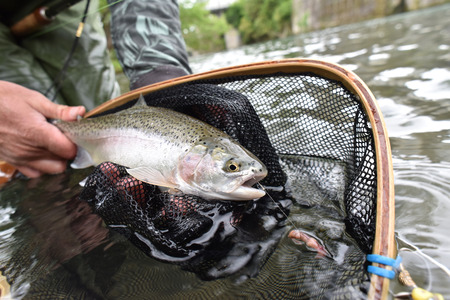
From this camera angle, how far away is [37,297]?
3.61 ft

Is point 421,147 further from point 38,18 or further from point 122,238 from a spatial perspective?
point 38,18

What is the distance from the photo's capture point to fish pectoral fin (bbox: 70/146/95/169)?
90.9 inches

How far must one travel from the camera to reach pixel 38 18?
109 inches

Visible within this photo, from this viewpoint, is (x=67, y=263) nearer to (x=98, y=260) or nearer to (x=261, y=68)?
(x=98, y=260)

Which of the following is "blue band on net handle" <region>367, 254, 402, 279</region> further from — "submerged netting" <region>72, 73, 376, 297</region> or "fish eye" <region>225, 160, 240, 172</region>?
"fish eye" <region>225, 160, 240, 172</region>

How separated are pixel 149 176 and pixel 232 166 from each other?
0.42m

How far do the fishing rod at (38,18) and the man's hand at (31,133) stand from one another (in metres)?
0.97

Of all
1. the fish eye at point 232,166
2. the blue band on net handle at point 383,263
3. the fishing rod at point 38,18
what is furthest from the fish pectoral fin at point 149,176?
the fishing rod at point 38,18

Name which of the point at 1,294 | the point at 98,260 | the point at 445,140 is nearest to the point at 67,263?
the point at 98,260

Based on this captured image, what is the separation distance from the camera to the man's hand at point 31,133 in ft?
6.84

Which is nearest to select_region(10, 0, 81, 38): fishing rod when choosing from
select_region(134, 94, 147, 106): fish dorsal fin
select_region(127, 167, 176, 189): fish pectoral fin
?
select_region(134, 94, 147, 106): fish dorsal fin

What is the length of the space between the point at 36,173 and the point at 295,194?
7.51 feet

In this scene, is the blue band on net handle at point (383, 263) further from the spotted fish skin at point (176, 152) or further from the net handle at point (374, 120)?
the spotted fish skin at point (176, 152)

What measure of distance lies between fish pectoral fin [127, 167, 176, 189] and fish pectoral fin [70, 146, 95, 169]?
42.1 inches
